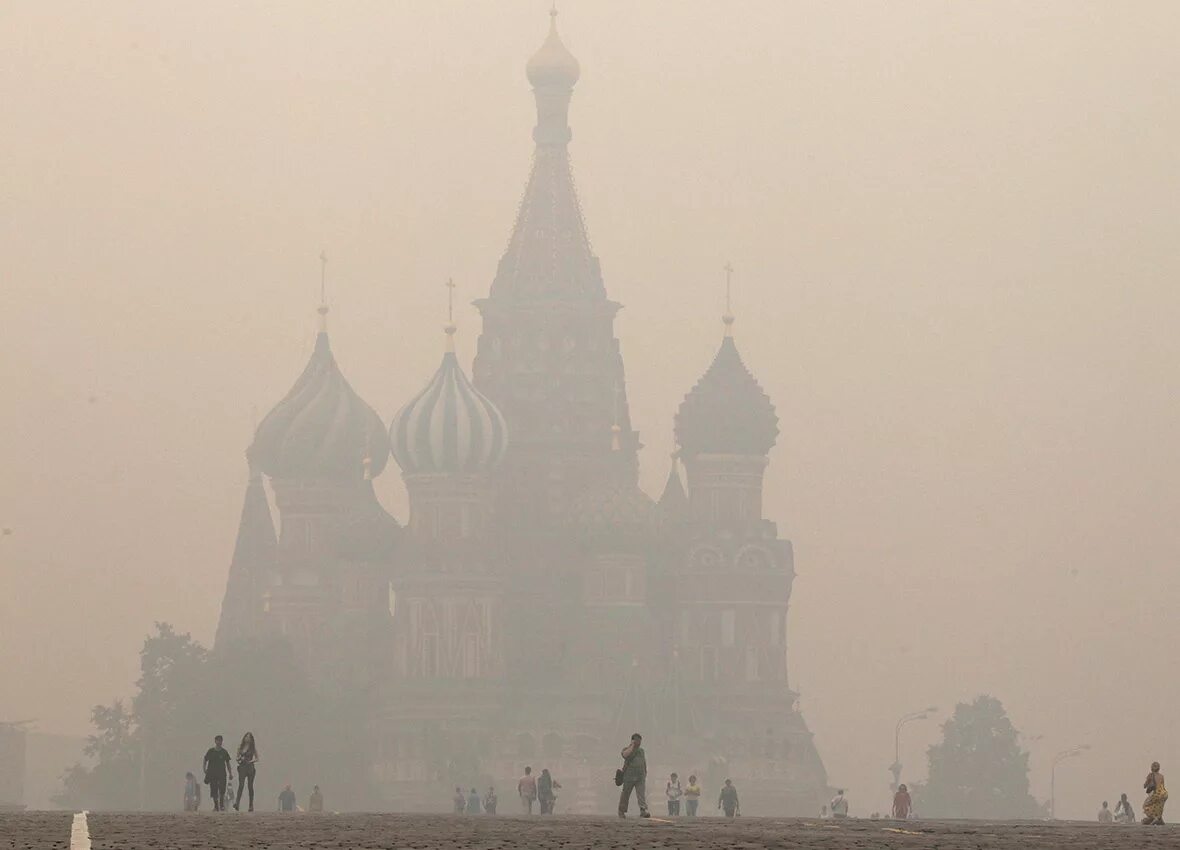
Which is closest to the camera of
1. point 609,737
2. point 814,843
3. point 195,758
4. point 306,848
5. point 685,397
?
point 306,848

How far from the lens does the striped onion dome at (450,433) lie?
157 m

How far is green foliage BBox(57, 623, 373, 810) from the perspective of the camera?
129000 millimetres

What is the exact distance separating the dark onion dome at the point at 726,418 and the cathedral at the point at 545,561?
0.44 ft

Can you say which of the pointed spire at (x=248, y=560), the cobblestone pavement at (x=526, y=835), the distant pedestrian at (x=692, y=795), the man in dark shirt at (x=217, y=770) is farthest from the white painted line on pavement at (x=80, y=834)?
the pointed spire at (x=248, y=560)

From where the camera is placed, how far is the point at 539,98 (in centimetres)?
16662

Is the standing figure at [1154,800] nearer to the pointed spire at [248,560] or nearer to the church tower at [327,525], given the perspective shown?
the church tower at [327,525]

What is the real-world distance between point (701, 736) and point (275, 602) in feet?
75.7

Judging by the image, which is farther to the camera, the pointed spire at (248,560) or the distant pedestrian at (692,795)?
the pointed spire at (248,560)

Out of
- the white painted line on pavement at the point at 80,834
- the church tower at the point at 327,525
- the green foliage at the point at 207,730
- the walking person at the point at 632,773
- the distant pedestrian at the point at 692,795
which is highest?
the church tower at the point at 327,525

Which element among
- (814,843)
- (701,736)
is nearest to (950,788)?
(701,736)

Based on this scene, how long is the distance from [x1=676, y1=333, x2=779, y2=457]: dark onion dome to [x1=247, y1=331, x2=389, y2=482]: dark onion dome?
1633cm

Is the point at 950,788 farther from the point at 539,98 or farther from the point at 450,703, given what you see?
the point at 539,98

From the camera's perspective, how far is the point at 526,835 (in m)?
33.9

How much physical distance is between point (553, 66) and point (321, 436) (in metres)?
22.0
